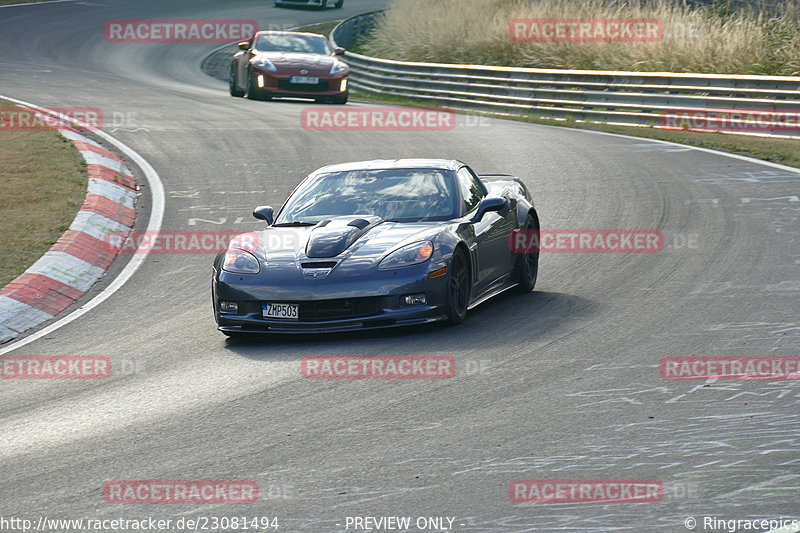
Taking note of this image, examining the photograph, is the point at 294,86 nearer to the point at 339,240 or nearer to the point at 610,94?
the point at 610,94

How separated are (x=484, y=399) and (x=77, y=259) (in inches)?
242

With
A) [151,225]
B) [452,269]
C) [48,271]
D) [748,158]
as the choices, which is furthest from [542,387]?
[748,158]

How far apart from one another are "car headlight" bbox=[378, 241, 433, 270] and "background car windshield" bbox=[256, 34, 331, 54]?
16959 mm

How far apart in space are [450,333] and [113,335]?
2660mm

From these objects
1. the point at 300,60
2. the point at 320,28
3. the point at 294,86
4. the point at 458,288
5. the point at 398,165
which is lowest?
the point at 320,28

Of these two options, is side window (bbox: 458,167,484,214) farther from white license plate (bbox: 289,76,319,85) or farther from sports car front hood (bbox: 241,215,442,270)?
white license plate (bbox: 289,76,319,85)

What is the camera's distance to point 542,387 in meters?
7.01

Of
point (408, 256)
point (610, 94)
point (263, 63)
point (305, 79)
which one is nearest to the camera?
point (408, 256)

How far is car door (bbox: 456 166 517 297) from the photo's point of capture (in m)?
9.46

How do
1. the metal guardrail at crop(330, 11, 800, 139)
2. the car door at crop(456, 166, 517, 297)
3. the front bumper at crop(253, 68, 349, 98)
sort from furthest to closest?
the front bumper at crop(253, 68, 349, 98) → the metal guardrail at crop(330, 11, 800, 139) → the car door at crop(456, 166, 517, 297)

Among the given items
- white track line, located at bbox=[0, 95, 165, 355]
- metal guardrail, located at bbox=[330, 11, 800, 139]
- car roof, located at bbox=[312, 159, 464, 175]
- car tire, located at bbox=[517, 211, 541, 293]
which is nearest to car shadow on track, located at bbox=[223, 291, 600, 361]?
car tire, located at bbox=[517, 211, 541, 293]

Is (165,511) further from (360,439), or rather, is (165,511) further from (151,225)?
(151,225)

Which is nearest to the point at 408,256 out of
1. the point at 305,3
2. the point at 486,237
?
the point at 486,237

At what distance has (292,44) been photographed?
25375mm
